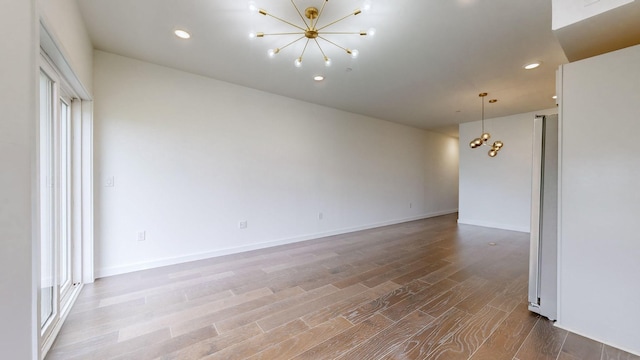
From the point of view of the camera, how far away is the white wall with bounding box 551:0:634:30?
5.29 feet

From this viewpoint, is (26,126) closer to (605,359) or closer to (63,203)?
(63,203)

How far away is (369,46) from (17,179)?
9.94 feet

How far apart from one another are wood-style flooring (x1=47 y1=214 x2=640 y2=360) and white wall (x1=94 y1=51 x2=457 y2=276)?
48 centimetres

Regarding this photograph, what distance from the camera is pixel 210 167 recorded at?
12.2 ft

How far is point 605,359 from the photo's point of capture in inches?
66.4

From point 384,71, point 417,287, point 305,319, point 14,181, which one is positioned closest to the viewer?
point 14,181

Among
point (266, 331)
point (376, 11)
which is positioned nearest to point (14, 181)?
point (266, 331)

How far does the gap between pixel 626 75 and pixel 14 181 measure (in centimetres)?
380

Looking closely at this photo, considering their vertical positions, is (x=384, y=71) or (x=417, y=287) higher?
(x=384, y=71)

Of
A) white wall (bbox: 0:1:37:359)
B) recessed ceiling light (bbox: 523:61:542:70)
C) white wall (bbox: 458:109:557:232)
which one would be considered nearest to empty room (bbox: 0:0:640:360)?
white wall (bbox: 0:1:37:359)

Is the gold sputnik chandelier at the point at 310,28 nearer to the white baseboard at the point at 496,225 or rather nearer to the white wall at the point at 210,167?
the white wall at the point at 210,167

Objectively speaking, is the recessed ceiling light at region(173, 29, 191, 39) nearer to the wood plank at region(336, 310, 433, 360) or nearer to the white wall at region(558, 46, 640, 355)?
the wood plank at region(336, 310, 433, 360)

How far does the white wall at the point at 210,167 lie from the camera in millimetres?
3062

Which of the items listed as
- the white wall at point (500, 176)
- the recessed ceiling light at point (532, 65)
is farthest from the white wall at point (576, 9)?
the white wall at point (500, 176)
